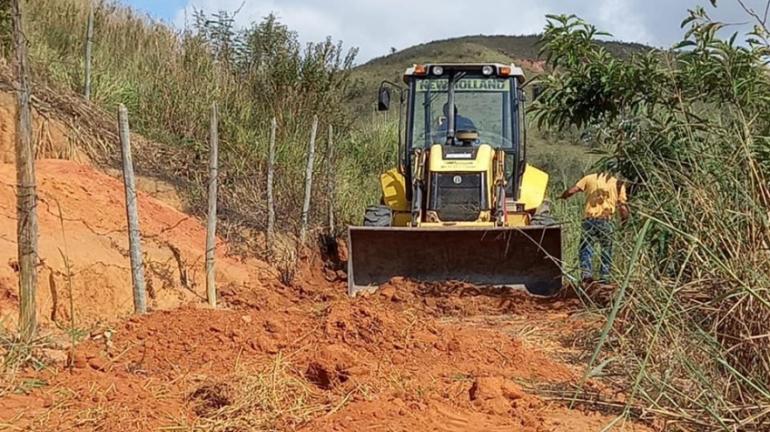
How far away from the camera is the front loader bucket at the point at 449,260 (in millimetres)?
9758

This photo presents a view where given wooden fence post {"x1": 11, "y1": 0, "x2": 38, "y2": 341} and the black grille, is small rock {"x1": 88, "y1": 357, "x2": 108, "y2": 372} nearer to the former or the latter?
wooden fence post {"x1": 11, "y1": 0, "x2": 38, "y2": 341}

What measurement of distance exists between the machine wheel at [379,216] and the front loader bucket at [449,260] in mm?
557

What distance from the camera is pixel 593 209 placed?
401 inches

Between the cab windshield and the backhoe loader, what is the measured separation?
1 cm

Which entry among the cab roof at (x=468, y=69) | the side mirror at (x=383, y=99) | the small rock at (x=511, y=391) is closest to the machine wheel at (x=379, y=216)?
the side mirror at (x=383, y=99)

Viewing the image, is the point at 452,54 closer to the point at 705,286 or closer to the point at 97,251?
the point at 97,251

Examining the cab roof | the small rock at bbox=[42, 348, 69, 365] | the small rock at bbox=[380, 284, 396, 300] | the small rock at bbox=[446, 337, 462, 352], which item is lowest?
the small rock at bbox=[380, 284, 396, 300]

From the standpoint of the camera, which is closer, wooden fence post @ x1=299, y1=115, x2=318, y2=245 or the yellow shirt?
the yellow shirt

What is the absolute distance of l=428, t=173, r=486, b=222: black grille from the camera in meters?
10.1

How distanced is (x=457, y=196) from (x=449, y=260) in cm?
75

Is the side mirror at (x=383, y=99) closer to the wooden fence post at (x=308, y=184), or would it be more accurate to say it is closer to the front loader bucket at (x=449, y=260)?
the wooden fence post at (x=308, y=184)

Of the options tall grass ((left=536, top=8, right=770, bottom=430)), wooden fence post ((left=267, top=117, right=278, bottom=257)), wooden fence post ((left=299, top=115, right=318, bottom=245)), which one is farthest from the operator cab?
tall grass ((left=536, top=8, right=770, bottom=430))

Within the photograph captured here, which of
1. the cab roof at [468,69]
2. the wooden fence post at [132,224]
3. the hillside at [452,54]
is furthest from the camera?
the hillside at [452,54]

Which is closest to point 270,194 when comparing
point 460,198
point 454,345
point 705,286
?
point 460,198
